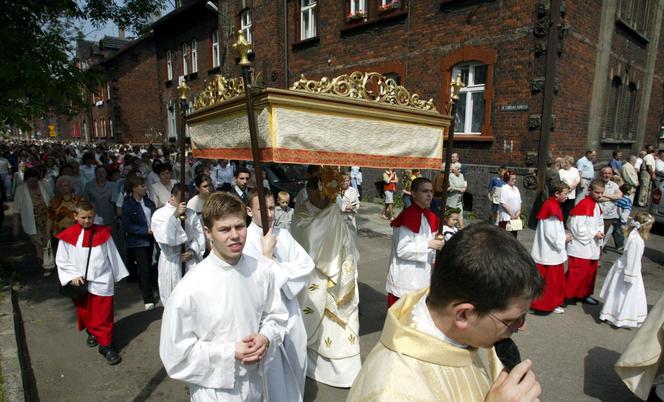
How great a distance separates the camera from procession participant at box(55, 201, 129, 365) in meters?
4.19

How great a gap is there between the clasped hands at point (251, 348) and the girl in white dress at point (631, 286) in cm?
458

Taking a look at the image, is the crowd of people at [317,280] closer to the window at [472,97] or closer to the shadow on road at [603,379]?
the shadow on road at [603,379]

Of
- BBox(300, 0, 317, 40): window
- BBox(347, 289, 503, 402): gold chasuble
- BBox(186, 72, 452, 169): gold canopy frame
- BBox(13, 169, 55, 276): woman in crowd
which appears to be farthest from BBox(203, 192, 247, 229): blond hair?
BBox(300, 0, 317, 40): window

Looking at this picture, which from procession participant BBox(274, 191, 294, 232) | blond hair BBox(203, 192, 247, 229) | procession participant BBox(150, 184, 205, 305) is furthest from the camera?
procession participant BBox(274, 191, 294, 232)

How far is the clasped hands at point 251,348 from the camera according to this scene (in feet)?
7.79

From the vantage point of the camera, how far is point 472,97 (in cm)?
1115

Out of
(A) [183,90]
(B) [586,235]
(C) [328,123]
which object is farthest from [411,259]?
(B) [586,235]

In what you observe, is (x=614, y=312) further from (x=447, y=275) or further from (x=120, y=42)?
(x=120, y=42)

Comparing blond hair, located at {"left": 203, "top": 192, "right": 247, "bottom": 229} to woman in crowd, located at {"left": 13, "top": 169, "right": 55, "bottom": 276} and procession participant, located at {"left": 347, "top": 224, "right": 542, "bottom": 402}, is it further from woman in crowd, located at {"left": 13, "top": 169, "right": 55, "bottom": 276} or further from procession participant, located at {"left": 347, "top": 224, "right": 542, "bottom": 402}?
woman in crowd, located at {"left": 13, "top": 169, "right": 55, "bottom": 276}

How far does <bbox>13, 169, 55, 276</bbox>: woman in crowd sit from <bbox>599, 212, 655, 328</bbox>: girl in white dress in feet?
28.0

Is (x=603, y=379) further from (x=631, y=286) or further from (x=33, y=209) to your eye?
(x=33, y=209)

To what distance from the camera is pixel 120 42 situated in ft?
145

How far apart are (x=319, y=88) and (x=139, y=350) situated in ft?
11.7

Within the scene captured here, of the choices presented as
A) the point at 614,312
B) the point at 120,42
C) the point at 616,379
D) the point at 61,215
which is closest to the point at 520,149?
the point at 614,312
